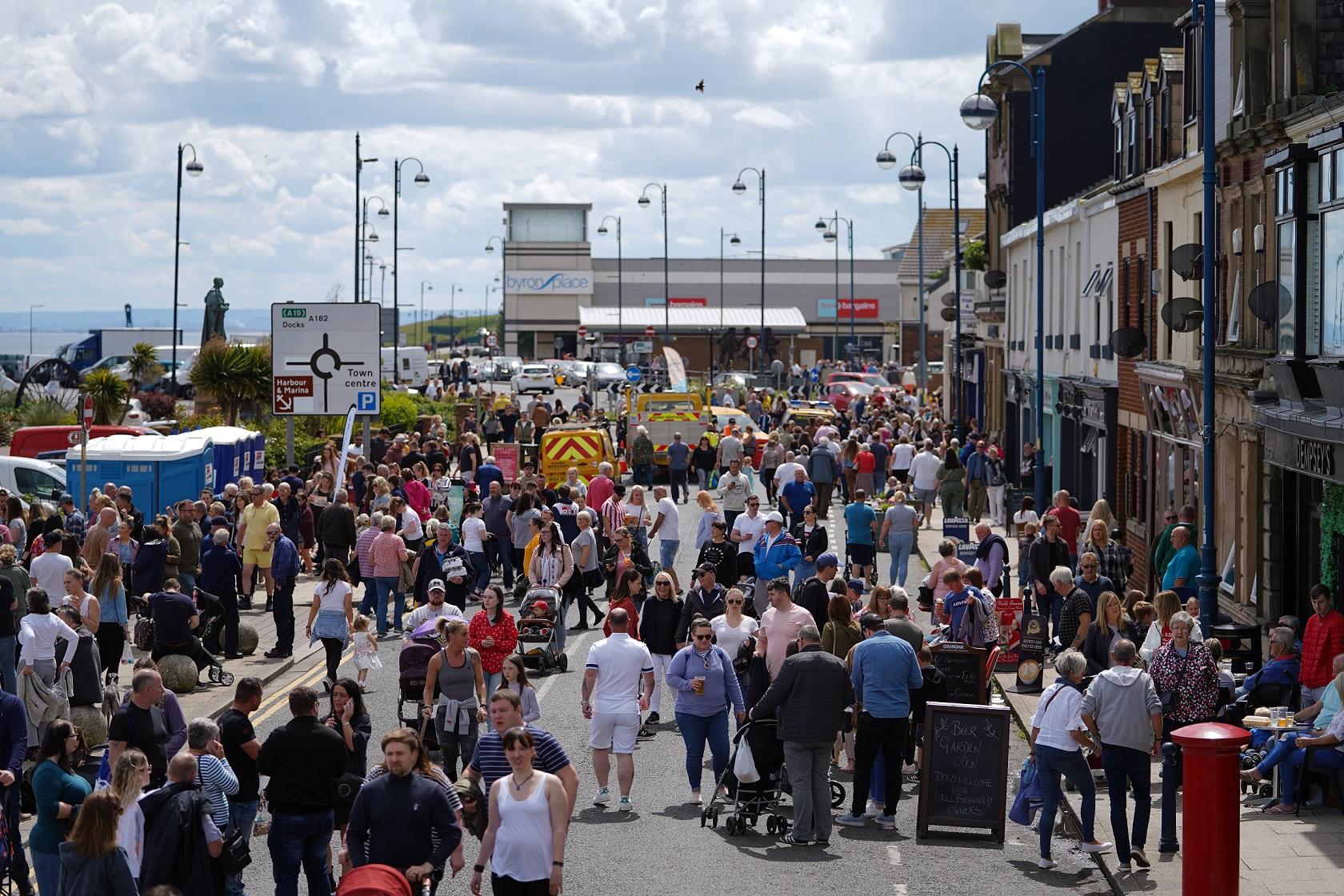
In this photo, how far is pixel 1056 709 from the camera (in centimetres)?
1216

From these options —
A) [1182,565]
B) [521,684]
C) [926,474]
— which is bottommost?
[521,684]

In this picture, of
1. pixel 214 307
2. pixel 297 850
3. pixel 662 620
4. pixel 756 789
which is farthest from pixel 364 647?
pixel 214 307

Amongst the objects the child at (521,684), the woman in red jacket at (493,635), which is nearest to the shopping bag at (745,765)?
the child at (521,684)

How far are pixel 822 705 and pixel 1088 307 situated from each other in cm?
2305

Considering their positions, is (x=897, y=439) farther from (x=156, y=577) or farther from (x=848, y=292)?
(x=848, y=292)

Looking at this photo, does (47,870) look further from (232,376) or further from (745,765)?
(232,376)

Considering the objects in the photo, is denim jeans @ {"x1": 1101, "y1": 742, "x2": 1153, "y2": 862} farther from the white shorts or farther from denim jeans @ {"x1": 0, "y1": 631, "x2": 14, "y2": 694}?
denim jeans @ {"x1": 0, "y1": 631, "x2": 14, "y2": 694}

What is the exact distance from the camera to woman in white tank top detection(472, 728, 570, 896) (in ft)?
29.7

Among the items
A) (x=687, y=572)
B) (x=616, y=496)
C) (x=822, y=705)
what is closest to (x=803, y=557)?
(x=616, y=496)

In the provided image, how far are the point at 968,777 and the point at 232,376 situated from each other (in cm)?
3184

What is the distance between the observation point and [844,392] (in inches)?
2753

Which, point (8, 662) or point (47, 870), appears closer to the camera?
point (47, 870)

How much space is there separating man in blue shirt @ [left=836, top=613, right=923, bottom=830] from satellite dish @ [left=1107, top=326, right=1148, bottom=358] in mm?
15918

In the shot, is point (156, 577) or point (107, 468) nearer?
point (156, 577)
